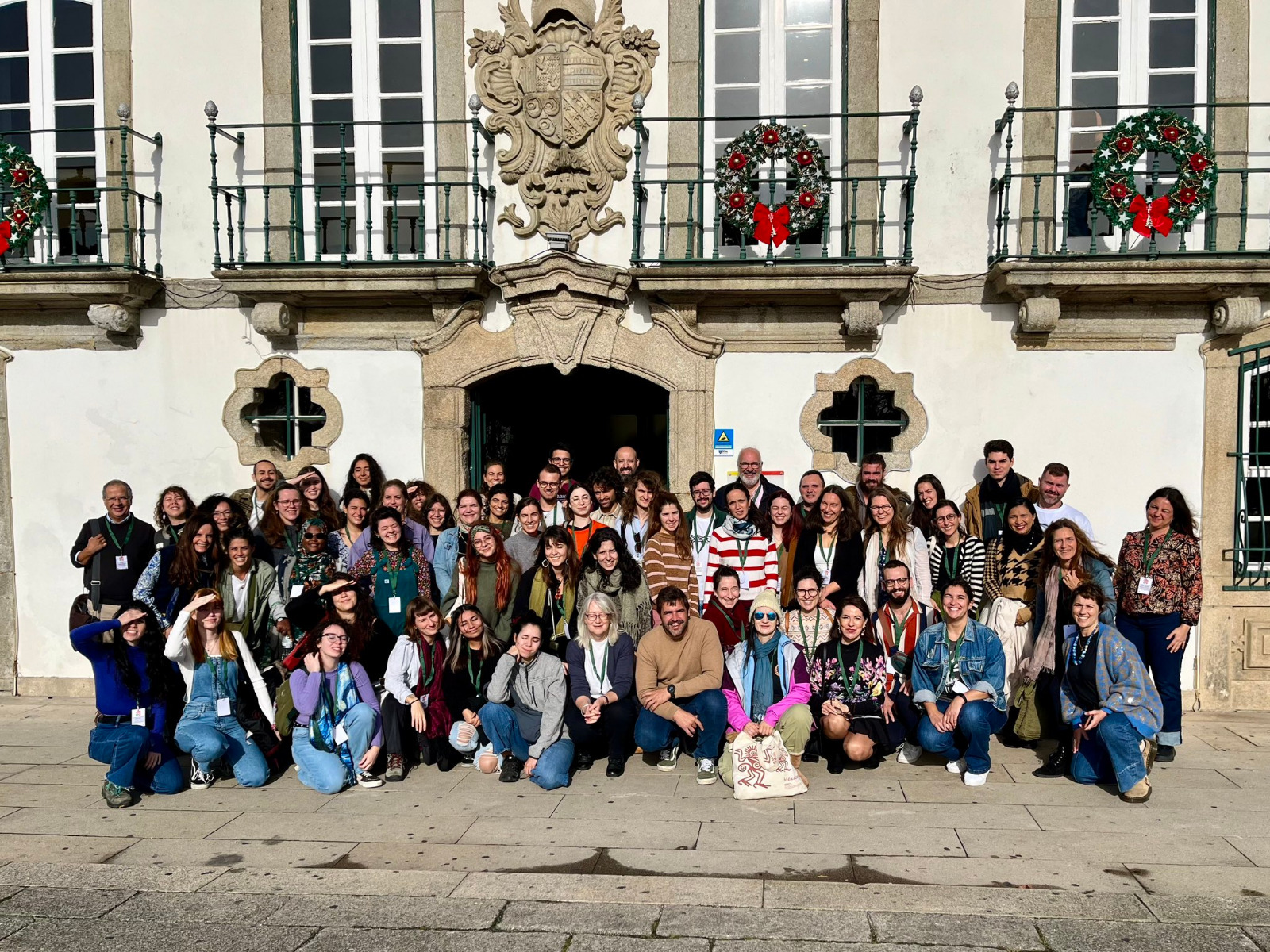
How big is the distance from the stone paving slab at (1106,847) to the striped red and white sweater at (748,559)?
2.00 m

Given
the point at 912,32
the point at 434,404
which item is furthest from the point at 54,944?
the point at 912,32

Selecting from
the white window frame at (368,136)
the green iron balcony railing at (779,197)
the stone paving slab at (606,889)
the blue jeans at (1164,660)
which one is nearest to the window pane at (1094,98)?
the green iron balcony railing at (779,197)

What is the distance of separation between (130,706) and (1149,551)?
6.24 metres

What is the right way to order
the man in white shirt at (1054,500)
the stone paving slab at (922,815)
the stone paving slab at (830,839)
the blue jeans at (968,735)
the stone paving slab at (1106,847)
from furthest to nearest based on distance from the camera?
the man in white shirt at (1054,500) < the blue jeans at (968,735) < the stone paving slab at (922,815) < the stone paving slab at (830,839) < the stone paving slab at (1106,847)

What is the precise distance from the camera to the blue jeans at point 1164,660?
22.0ft

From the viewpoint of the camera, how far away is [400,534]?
23.0ft

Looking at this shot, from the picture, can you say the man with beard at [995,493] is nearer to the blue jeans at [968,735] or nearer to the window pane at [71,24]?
the blue jeans at [968,735]

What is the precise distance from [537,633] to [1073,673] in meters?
3.12

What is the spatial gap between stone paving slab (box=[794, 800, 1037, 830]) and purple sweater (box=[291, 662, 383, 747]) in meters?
2.48

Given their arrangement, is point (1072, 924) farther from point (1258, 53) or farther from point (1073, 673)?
point (1258, 53)

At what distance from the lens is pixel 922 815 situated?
5.57 m

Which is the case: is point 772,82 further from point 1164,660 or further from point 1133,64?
point 1164,660

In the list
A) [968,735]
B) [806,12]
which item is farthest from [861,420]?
[806,12]

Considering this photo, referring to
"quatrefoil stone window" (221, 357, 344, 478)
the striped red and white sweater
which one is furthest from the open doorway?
the striped red and white sweater
